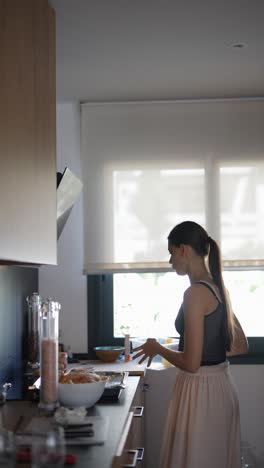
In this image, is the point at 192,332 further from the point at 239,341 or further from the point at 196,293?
the point at 239,341

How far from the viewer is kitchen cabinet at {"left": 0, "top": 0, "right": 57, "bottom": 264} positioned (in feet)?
6.33

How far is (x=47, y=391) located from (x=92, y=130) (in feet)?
7.71

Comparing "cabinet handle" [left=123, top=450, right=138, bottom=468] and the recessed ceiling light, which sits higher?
the recessed ceiling light

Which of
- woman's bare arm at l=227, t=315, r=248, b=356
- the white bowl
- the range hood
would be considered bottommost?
the white bowl

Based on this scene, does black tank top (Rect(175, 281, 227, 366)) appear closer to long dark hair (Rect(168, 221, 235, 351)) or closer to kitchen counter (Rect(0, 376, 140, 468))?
long dark hair (Rect(168, 221, 235, 351))

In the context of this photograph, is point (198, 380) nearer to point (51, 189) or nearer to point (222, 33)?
point (51, 189)

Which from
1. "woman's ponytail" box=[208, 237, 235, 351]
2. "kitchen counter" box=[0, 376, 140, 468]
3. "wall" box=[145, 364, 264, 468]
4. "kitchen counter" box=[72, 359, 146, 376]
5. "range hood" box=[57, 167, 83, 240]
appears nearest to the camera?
"kitchen counter" box=[0, 376, 140, 468]

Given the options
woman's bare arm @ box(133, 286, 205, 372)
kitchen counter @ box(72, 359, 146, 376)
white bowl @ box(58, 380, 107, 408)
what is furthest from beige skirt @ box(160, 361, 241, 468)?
kitchen counter @ box(72, 359, 146, 376)

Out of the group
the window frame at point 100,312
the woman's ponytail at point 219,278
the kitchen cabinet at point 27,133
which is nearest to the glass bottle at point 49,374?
the kitchen cabinet at point 27,133

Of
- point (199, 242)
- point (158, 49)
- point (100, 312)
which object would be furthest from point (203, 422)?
point (158, 49)

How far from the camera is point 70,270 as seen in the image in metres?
4.39

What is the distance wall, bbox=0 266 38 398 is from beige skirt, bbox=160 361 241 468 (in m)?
0.81

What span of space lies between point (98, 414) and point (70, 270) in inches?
80.6

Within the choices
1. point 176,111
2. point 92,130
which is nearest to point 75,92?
point 92,130
